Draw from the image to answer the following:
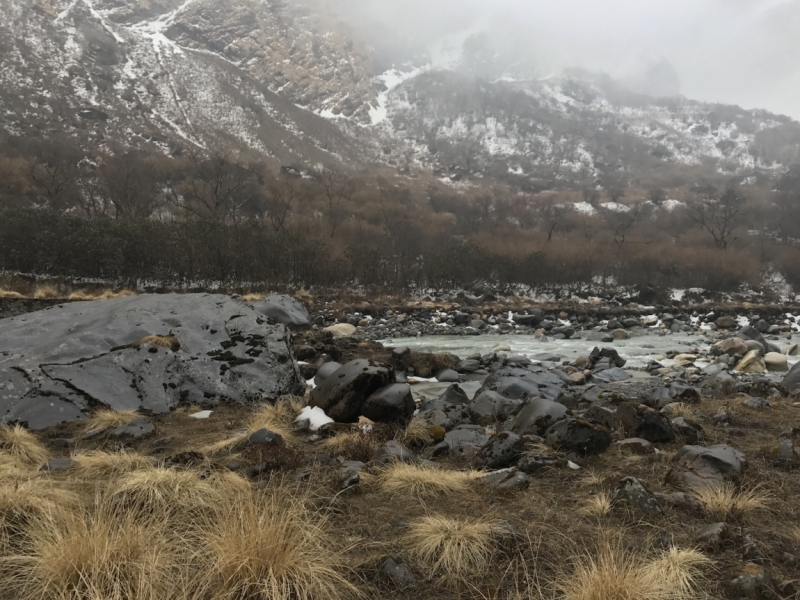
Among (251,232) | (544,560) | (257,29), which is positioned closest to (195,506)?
(544,560)

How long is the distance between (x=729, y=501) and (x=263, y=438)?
13.8ft

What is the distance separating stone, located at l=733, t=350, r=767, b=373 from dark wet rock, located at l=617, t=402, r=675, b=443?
1008cm

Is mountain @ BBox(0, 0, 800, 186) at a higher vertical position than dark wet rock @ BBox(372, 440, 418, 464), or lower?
higher

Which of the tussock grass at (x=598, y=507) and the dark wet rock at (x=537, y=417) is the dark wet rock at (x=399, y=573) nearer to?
the tussock grass at (x=598, y=507)

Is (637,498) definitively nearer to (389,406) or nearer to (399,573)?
(399,573)

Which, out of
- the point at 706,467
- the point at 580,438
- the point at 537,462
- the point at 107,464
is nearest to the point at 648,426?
the point at 580,438

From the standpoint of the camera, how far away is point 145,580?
81.0 inches

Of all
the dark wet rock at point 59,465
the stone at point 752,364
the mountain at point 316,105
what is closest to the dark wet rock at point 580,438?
the dark wet rock at point 59,465

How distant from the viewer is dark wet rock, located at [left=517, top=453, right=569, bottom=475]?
416 centimetres

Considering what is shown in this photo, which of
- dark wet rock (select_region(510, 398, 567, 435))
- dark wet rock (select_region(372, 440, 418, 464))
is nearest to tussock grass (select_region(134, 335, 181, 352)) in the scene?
dark wet rock (select_region(372, 440, 418, 464))

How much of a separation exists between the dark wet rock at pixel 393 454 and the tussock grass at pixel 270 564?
192 centimetres

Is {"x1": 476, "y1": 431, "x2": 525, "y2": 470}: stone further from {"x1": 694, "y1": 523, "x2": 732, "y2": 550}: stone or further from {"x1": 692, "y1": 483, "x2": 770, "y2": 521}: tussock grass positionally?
{"x1": 694, "y1": 523, "x2": 732, "y2": 550}: stone

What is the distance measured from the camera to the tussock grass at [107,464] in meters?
3.86

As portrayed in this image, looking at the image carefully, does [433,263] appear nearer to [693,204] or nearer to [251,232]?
[251,232]
